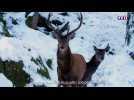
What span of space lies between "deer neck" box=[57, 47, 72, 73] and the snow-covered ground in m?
0.06

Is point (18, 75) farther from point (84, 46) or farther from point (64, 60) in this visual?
point (84, 46)

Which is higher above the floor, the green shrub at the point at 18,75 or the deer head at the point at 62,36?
the deer head at the point at 62,36

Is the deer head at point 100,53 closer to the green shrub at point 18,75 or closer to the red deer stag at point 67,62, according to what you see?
the red deer stag at point 67,62

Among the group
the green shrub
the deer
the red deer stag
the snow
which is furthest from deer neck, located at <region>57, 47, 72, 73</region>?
the snow

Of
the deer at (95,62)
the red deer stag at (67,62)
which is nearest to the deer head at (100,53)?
the deer at (95,62)

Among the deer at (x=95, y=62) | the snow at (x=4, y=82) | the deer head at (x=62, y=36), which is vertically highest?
the deer head at (x=62, y=36)

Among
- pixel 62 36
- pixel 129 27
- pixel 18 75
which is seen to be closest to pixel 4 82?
pixel 18 75

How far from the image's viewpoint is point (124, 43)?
441cm

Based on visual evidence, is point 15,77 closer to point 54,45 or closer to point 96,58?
point 54,45

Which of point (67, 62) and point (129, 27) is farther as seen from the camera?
point (67, 62)

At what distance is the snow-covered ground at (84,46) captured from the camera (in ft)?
14.4

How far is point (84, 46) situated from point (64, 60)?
0.92 ft

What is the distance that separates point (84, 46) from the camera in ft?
14.5
